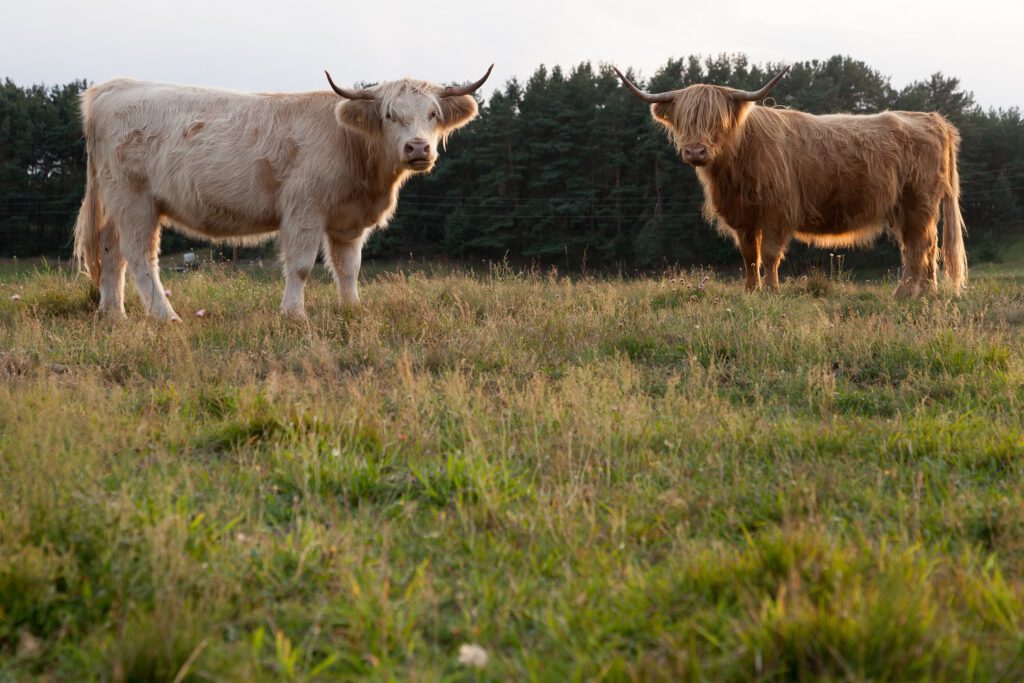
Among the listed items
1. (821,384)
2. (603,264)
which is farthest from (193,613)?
(603,264)

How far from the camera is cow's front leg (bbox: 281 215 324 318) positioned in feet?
25.6

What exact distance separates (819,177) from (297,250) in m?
6.45

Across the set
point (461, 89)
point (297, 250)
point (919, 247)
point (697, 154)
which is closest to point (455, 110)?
point (461, 89)

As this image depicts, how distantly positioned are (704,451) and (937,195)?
877cm

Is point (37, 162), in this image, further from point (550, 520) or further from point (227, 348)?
point (550, 520)

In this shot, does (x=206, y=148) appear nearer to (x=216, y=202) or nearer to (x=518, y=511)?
(x=216, y=202)

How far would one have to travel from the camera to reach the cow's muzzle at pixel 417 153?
7422 millimetres

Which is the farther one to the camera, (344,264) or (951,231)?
(951,231)

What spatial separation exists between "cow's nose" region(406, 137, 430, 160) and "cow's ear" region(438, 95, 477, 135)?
730mm

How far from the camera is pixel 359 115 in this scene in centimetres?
769

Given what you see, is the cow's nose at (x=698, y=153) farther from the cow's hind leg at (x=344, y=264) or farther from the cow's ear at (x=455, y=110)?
the cow's hind leg at (x=344, y=264)

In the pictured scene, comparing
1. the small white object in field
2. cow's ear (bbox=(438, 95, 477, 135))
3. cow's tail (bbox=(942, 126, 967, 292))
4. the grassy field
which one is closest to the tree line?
cow's tail (bbox=(942, 126, 967, 292))

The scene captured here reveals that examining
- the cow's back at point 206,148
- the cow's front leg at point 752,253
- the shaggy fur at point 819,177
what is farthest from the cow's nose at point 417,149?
the cow's front leg at point 752,253

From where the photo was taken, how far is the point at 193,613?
2.06 meters
